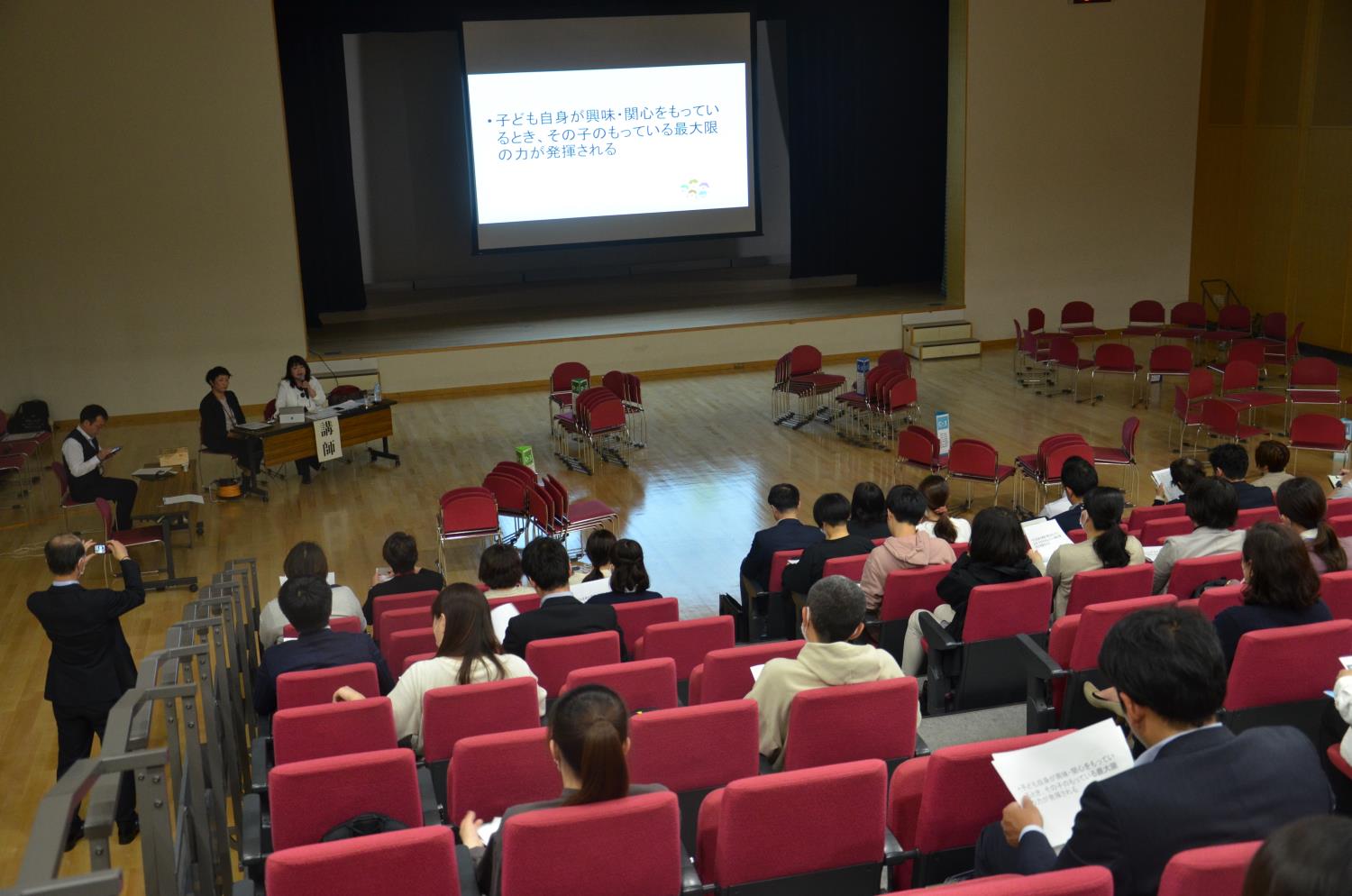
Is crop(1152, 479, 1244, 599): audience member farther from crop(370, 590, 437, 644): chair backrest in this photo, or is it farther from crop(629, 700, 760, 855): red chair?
crop(370, 590, 437, 644): chair backrest

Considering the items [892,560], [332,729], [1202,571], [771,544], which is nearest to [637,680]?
[332,729]

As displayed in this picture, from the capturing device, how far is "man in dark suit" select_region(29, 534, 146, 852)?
5320mm

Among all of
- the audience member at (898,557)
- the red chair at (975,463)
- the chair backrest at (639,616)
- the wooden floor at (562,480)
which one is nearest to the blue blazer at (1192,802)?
the chair backrest at (639,616)

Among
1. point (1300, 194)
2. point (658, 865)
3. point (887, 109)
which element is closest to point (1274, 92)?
point (1300, 194)

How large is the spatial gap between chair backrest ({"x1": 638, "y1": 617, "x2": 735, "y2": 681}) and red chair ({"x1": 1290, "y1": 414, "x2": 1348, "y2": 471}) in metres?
6.90

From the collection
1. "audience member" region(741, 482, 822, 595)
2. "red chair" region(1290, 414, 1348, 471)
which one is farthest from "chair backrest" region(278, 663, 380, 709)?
"red chair" region(1290, 414, 1348, 471)

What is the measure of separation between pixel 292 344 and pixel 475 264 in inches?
203

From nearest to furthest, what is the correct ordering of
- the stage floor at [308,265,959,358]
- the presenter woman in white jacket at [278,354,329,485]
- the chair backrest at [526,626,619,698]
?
the chair backrest at [526,626,619,698] → the presenter woman in white jacket at [278,354,329,485] → the stage floor at [308,265,959,358]

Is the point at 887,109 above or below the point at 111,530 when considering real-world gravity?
above

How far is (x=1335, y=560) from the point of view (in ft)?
16.8

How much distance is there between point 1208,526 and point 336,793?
4299 millimetres

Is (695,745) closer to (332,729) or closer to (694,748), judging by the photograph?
(694,748)

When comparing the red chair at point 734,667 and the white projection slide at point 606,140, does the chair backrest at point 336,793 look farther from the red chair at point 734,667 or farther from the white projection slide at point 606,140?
the white projection slide at point 606,140

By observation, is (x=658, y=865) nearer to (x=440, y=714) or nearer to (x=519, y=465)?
(x=440, y=714)
